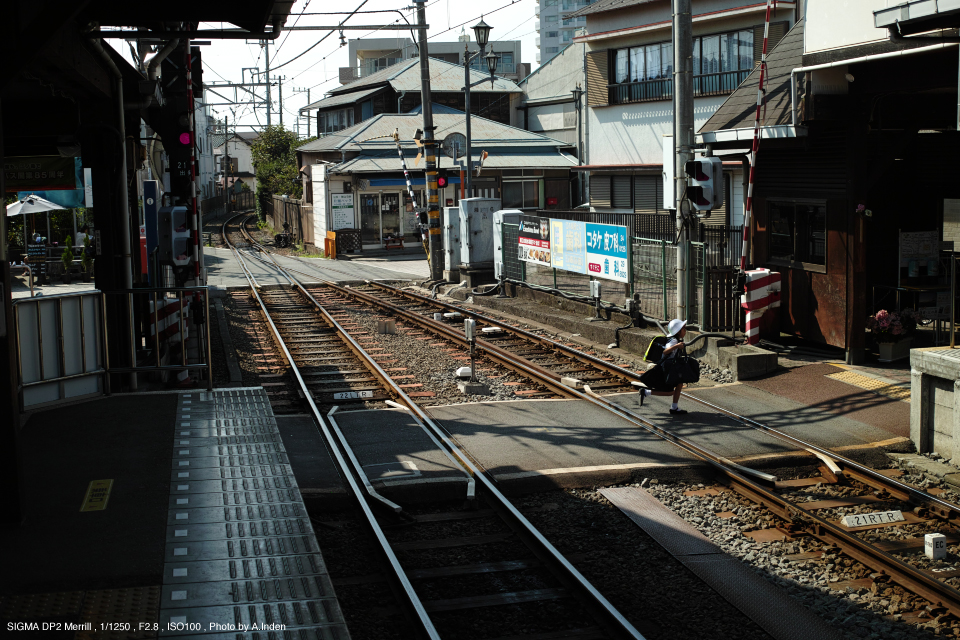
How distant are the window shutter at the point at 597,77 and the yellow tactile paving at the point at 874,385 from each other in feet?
66.7

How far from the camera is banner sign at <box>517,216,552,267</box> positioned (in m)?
19.9

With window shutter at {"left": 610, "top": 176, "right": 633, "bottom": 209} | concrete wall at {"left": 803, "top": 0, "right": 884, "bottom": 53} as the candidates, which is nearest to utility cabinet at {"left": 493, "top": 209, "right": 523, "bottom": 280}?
window shutter at {"left": 610, "top": 176, "right": 633, "bottom": 209}

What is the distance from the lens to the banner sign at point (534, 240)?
19.9 m

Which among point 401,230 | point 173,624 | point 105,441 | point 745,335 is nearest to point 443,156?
point 401,230

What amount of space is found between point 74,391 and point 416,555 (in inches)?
180

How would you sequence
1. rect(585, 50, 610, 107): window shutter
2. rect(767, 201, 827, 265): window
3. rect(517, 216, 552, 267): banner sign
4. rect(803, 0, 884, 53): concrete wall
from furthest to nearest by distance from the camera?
1. rect(585, 50, 610, 107): window shutter
2. rect(517, 216, 552, 267): banner sign
3. rect(767, 201, 827, 265): window
4. rect(803, 0, 884, 53): concrete wall

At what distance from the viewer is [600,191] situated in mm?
31828

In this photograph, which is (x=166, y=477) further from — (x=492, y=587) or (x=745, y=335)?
(x=745, y=335)

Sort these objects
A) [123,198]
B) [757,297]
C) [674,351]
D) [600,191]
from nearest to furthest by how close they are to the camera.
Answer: [674,351] < [123,198] < [757,297] < [600,191]

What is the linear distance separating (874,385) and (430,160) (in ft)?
50.6

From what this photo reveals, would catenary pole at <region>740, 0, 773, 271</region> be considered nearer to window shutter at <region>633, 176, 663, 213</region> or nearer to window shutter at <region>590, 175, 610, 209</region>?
window shutter at <region>633, 176, 663, 213</region>

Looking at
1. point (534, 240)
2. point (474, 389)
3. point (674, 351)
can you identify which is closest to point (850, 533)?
point (674, 351)

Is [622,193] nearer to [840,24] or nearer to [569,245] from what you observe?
[569,245]

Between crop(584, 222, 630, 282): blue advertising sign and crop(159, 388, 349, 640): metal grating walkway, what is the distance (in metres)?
9.34
